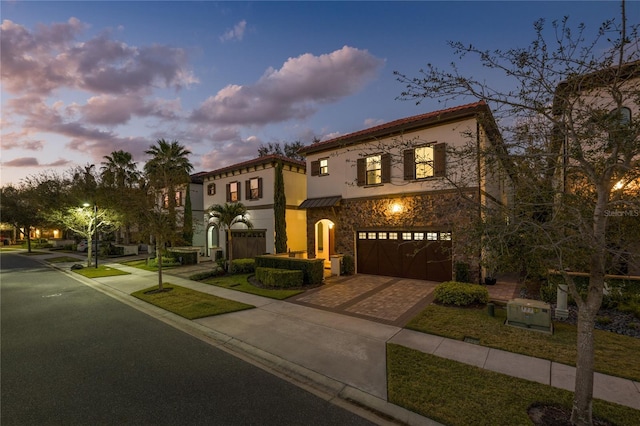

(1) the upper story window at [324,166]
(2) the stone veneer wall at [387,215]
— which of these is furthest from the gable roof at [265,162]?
(2) the stone veneer wall at [387,215]

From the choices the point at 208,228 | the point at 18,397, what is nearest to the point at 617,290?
the point at 18,397

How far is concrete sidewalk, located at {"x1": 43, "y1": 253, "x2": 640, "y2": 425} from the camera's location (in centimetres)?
528

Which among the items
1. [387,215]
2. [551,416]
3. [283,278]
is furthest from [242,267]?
[551,416]

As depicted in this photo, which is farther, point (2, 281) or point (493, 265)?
point (2, 281)

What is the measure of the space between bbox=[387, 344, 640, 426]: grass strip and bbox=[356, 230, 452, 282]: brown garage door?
8181mm

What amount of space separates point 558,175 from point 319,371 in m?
6.11

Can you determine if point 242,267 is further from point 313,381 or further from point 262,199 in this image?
point 313,381

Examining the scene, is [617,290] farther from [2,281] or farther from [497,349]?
[2,281]

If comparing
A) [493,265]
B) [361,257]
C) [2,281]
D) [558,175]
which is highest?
[558,175]

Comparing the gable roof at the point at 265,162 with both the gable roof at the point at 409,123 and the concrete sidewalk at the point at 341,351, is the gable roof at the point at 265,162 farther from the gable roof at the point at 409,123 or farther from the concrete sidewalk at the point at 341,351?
the concrete sidewalk at the point at 341,351

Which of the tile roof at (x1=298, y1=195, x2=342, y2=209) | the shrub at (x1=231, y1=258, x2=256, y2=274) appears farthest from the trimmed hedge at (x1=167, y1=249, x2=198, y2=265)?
the tile roof at (x1=298, y1=195, x2=342, y2=209)

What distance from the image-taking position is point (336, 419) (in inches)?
181

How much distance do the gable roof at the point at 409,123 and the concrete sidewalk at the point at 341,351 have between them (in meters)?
7.03

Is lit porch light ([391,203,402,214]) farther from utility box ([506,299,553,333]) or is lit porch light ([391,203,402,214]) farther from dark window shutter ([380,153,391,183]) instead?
utility box ([506,299,553,333])
